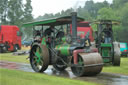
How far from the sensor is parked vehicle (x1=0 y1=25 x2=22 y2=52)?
96.5ft

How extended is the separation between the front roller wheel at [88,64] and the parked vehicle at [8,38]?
69.1 ft

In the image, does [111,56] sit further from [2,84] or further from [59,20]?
[2,84]

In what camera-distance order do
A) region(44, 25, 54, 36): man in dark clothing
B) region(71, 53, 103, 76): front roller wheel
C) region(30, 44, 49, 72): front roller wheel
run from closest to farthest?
region(71, 53, 103, 76): front roller wheel < region(30, 44, 49, 72): front roller wheel < region(44, 25, 54, 36): man in dark clothing

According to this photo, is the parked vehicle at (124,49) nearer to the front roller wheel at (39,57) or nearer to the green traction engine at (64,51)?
the green traction engine at (64,51)

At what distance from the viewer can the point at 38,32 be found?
12.2 meters

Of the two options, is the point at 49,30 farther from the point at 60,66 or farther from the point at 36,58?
the point at 60,66

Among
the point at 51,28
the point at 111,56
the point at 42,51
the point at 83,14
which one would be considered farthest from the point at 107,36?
the point at 83,14

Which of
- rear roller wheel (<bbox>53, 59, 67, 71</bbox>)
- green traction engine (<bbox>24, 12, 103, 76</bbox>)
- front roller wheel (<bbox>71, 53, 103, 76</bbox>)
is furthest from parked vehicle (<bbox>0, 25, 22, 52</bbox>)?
front roller wheel (<bbox>71, 53, 103, 76</bbox>)

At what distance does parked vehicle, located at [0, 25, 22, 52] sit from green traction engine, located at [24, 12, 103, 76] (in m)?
18.1

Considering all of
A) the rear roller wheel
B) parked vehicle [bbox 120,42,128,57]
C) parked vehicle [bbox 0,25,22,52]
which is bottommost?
the rear roller wheel

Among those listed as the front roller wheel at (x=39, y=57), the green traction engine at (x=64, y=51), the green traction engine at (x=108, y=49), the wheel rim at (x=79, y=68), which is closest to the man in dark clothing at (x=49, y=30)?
the green traction engine at (x=64, y=51)

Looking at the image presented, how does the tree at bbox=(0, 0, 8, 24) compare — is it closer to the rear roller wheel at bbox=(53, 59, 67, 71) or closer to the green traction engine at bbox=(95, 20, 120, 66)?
the green traction engine at bbox=(95, 20, 120, 66)

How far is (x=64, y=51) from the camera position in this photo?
34.9 ft

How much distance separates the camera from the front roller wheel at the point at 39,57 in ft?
35.6
